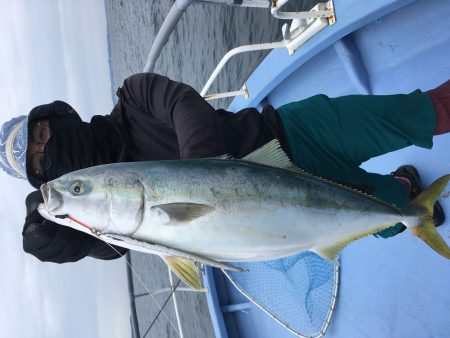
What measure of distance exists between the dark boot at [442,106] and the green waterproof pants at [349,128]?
5cm

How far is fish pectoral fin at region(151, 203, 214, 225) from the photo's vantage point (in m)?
1.61

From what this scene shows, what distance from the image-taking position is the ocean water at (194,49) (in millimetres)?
9148

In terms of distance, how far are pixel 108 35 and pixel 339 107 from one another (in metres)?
32.5

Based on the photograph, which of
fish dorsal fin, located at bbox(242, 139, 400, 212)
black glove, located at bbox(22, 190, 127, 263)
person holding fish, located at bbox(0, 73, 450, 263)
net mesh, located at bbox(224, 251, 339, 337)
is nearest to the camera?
fish dorsal fin, located at bbox(242, 139, 400, 212)

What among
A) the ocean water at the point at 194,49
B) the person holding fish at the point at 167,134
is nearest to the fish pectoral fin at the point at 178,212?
the person holding fish at the point at 167,134

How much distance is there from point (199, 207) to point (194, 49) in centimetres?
1205

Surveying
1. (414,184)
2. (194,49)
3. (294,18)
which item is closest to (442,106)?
(414,184)

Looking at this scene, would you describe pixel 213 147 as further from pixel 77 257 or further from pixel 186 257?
pixel 77 257

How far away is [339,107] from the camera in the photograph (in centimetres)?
237

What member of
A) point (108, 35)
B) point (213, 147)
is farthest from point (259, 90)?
point (108, 35)

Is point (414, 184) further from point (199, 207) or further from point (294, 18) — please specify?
point (199, 207)

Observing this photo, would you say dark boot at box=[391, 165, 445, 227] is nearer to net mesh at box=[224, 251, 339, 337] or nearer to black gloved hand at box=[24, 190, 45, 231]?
net mesh at box=[224, 251, 339, 337]

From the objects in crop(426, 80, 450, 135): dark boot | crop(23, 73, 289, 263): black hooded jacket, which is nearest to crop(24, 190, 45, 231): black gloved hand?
crop(23, 73, 289, 263): black hooded jacket

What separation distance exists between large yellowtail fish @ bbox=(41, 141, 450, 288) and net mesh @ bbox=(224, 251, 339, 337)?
7.34ft
